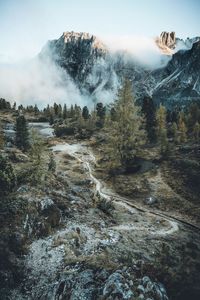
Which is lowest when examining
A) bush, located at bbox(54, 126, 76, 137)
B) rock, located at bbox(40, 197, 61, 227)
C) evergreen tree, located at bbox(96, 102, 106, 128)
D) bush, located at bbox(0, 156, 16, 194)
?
rock, located at bbox(40, 197, 61, 227)

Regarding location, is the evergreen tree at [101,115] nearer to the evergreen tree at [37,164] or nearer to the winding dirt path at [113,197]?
the winding dirt path at [113,197]

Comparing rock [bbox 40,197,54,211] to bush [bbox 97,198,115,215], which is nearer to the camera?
rock [bbox 40,197,54,211]

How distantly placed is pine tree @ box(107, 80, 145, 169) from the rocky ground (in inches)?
522

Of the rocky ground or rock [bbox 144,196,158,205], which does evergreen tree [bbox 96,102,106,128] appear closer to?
the rocky ground

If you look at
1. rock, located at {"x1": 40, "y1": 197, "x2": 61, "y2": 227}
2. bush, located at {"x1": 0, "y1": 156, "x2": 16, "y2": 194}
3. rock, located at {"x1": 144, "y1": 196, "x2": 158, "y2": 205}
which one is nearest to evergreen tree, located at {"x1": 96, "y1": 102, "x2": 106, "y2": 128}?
rock, located at {"x1": 144, "y1": 196, "x2": 158, "y2": 205}

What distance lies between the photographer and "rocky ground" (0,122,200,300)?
26.1m

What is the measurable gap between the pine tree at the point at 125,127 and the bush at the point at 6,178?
78.1ft

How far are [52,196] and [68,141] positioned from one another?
2262 inches

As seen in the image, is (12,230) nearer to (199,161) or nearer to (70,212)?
(70,212)

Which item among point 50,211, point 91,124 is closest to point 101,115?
point 91,124

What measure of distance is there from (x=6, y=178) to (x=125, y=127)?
27.5 m

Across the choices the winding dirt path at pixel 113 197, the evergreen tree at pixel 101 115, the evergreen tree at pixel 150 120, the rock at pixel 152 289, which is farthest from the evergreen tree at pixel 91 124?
the rock at pixel 152 289

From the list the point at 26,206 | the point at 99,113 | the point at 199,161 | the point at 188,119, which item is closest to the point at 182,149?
the point at 199,161

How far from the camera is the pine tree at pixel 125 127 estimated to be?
58.3 metres
